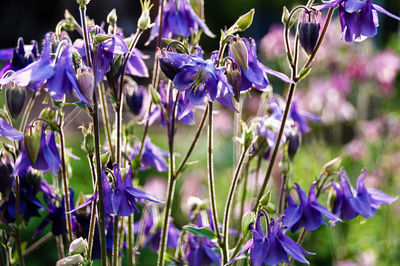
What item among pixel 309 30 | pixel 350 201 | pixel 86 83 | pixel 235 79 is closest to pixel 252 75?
pixel 235 79

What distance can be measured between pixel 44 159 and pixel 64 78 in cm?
26

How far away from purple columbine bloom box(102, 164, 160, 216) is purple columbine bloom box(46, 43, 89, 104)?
0.64 ft

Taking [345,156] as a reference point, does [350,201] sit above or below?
above

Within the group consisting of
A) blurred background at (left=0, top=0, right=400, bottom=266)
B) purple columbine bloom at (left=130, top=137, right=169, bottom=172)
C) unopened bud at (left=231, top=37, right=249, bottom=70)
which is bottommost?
blurred background at (left=0, top=0, right=400, bottom=266)

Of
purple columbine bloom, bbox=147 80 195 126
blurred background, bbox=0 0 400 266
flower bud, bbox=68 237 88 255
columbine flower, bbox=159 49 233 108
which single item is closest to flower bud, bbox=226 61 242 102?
columbine flower, bbox=159 49 233 108

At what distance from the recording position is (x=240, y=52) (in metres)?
1.02

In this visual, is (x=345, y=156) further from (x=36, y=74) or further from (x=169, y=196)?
(x=36, y=74)

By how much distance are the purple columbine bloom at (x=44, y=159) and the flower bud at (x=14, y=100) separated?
73mm

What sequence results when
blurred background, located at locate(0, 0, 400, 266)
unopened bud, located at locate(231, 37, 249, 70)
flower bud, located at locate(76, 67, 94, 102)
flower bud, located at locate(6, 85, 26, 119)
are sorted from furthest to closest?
blurred background, located at locate(0, 0, 400, 266) < flower bud, located at locate(6, 85, 26, 119) < unopened bud, located at locate(231, 37, 249, 70) < flower bud, located at locate(76, 67, 94, 102)

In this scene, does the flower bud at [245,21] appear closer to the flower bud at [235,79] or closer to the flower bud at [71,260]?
the flower bud at [235,79]

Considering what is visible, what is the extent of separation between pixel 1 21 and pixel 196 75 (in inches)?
443

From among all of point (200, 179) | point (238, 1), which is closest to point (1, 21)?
point (238, 1)

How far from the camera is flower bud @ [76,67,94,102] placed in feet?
2.95

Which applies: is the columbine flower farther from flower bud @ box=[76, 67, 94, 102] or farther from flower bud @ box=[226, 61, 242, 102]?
flower bud @ box=[76, 67, 94, 102]
